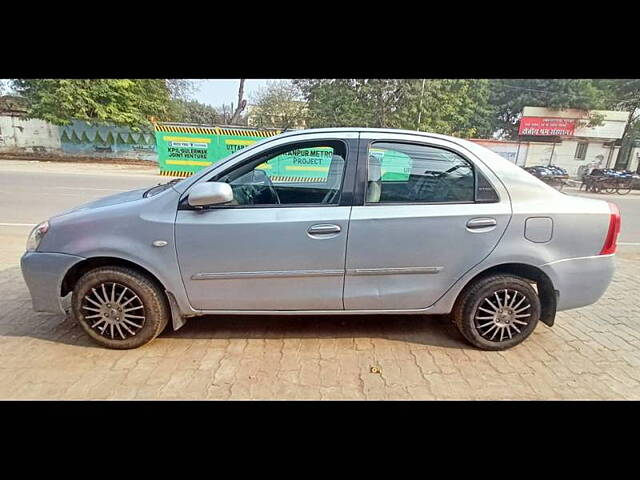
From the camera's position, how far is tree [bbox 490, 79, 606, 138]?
23.3 meters

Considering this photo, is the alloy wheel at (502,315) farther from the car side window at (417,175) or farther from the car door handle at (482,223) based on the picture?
the car side window at (417,175)

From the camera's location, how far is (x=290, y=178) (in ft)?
9.90

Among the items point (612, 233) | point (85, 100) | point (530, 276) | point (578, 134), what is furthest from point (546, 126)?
point (85, 100)

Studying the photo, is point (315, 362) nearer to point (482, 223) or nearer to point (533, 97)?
point (482, 223)

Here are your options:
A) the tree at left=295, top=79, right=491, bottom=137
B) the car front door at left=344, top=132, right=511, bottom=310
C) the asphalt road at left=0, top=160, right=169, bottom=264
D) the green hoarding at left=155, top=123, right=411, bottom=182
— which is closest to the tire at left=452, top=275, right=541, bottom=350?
the car front door at left=344, top=132, right=511, bottom=310

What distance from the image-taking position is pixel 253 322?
10.1 ft

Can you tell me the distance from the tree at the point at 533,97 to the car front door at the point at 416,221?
79.7 ft

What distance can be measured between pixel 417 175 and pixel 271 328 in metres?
1.79

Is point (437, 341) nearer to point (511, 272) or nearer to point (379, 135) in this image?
point (511, 272)

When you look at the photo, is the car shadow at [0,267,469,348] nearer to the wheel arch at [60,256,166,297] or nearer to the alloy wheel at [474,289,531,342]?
the alloy wheel at [474,289,531,342]

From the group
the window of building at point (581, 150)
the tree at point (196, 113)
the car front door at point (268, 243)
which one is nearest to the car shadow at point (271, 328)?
the car front door at point (268, 243)

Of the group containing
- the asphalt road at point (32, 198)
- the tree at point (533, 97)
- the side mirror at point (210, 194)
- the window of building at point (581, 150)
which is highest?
the tree at point (533, 97)

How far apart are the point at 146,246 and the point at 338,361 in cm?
167

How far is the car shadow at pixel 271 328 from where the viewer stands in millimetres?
2836
